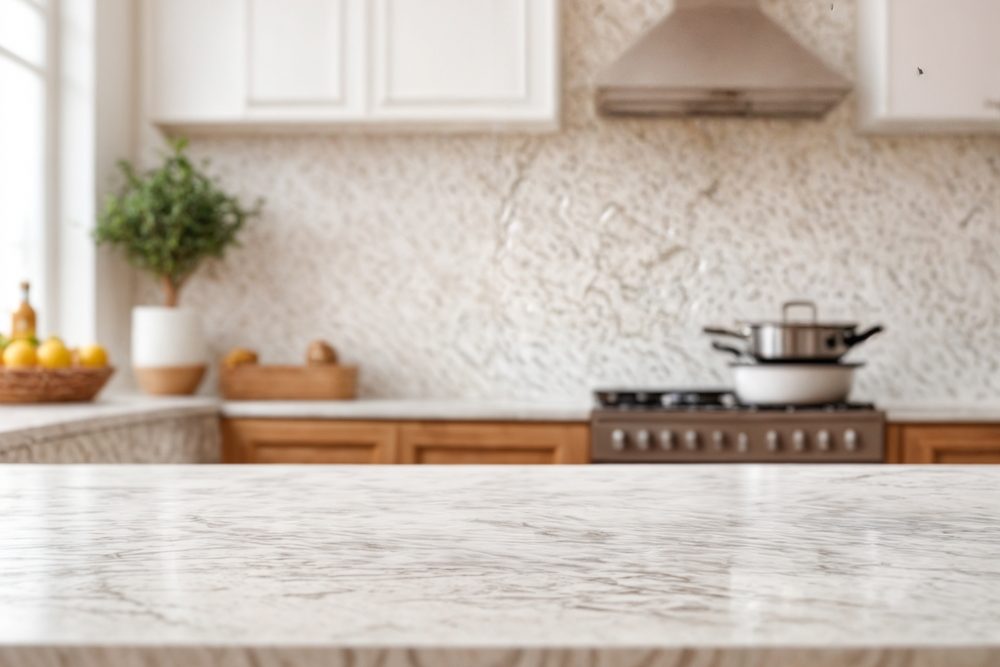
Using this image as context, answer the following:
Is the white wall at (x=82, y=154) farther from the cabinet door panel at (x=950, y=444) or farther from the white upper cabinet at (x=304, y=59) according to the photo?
the cabinet door panel at (x=950, y=444)

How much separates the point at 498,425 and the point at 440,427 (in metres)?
0.17

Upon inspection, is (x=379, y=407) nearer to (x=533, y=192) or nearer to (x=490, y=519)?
(x=533, y=192)

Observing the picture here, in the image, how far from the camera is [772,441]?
257 cm

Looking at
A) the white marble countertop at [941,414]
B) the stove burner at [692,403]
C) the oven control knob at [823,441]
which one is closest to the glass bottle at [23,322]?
the stove burner at [692,403]

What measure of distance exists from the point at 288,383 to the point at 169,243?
1.96 feet

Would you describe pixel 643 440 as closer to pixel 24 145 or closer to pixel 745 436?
pixel 745 436

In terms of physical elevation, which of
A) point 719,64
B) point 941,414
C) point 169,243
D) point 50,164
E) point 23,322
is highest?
point 719,64

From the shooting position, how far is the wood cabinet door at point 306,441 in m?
2.73

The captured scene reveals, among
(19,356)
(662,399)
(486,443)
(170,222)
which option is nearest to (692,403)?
(662,399)

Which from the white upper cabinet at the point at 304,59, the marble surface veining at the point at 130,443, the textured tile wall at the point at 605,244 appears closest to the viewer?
the marble surface veining at the point at 130,443

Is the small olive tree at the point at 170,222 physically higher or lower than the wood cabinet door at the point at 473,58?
lower

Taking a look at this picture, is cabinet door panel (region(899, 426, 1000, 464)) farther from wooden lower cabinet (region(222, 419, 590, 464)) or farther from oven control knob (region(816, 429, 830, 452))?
wooden lower cabinet (region(222, 419, 590, 464))

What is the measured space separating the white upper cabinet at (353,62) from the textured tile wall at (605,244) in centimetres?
27

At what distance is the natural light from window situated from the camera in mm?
2854
